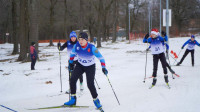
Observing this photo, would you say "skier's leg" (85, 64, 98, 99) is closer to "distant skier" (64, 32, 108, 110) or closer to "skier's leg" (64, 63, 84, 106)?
"distant skier" (64, 32, 108, 110)

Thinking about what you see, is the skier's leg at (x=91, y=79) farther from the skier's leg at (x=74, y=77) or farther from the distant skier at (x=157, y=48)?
the distant skier at (x=157, y=48)

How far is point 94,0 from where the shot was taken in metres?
34.9

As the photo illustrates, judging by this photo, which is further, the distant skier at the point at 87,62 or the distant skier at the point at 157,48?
the distant skier at the point at 157,48

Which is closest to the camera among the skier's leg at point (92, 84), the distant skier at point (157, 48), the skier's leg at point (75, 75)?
the skier's leg at point (92, 84)

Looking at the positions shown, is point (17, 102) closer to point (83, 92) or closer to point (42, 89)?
point (42, 89)

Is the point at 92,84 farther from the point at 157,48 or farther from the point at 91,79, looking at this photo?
the point at 157,48

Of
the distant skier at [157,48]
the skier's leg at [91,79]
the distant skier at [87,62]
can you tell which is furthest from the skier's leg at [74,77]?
the distant skier at [157,48]

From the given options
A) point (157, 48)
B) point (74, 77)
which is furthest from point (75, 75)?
point (157, 48)

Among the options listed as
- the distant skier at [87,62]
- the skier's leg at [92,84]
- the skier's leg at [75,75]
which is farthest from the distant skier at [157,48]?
the skier's leg at [75,75]

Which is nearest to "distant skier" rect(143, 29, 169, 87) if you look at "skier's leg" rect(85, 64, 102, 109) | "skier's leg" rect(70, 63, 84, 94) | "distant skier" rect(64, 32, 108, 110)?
"distant skier" rect(64, 32, 108, 110)

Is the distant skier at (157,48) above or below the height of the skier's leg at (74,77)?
above

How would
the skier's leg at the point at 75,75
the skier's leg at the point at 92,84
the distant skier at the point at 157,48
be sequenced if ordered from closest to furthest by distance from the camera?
the skier's leg at the point at 92,84 → the skier's leg at the point at 75,75 → the distant skier at the point at 157,48

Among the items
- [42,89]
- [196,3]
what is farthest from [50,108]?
[196,3]

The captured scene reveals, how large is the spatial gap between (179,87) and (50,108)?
483 cm
